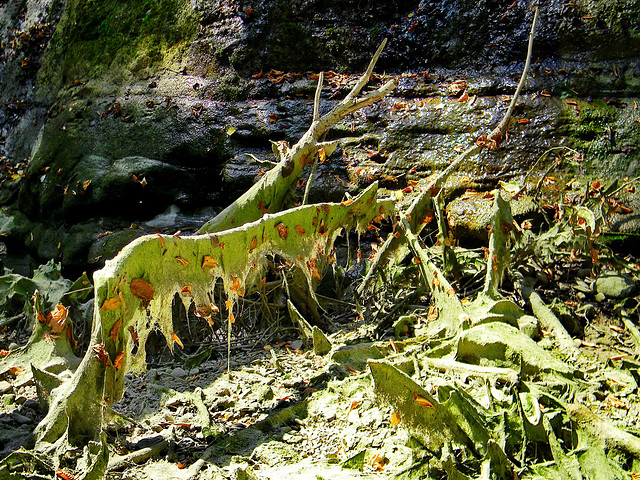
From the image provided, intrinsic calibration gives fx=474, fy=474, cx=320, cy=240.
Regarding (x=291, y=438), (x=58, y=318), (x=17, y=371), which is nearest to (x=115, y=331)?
(x=291, y=438)

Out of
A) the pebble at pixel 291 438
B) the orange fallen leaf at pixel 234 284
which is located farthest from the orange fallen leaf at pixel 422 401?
the orange fallen leaf at pixel 234 284

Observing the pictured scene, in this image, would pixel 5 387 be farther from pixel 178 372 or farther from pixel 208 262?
pixel 208 262

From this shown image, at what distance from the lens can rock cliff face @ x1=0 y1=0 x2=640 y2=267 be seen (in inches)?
224

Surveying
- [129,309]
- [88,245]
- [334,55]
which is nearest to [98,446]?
[129,309]

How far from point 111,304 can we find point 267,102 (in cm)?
495

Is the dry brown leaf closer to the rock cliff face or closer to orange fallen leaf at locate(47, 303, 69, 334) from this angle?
orange fallen leaf at locate(47, 303, 69, 334)

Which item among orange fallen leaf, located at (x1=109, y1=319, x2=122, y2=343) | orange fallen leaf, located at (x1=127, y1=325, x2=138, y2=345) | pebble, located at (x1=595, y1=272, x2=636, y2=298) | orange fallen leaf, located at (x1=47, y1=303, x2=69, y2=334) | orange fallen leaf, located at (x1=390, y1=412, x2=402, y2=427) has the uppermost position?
orange fallen leaf, located at (x1=109, y1=319, x2=122, y2=343)

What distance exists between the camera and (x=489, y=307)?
141 inches

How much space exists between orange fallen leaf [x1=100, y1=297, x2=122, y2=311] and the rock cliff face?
308 cm

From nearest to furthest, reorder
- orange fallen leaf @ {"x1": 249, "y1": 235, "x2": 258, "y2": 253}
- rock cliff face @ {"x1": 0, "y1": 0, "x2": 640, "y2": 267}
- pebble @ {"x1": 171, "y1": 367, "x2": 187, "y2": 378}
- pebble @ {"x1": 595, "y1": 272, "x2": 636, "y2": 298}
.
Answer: orange fallen leaf @ {"x1": 249, "y1": 235, "x2": 258, "y2": 253} → pebble @ {"x1": 171, "y1": 367, "x2": 187, "y2": 378} → pebble @ {"x1": 595, "y1": 272, "x2": 636, "y2": 298} → rock cliff face @ {"x1": 0, "y1": 0, "x2": 640, "y2": 267}

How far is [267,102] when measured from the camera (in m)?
6.75

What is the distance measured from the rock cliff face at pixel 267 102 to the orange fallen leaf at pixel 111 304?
308cm

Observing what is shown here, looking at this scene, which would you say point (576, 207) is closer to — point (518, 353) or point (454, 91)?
point (518, 353)

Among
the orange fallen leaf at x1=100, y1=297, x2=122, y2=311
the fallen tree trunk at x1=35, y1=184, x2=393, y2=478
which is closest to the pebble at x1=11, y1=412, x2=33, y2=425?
the fallen tree trunk at x1=35, y1=184, x2=393, y2=478
